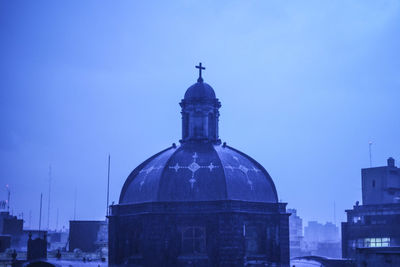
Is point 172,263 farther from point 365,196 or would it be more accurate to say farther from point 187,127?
point 365,196

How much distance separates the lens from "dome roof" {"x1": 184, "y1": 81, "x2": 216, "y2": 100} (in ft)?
173

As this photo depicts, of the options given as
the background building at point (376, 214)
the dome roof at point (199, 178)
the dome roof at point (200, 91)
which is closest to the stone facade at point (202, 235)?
the dome roof at point (199, 178)

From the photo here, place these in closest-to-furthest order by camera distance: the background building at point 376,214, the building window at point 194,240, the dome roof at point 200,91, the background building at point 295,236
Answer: the building window at point 194,240 → the dome roof at point 200,91 → the background building at point 376,214 → the background building at point 295,236

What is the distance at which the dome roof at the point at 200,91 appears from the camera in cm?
5284

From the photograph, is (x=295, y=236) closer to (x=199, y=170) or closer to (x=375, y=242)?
(x=375, y=242)

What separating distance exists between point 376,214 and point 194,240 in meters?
33.7

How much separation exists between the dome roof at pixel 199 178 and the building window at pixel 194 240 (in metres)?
2.22

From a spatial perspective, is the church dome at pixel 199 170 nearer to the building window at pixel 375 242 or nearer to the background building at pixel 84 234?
the building window at pixel 375 242

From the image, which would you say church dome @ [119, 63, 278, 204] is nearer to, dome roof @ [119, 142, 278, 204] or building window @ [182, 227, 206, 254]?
dome roof @ [119, 142, 278, 204]

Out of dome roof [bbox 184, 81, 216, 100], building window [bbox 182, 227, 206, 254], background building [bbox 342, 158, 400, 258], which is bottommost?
building window [bbox 182, 227, 206, 254]

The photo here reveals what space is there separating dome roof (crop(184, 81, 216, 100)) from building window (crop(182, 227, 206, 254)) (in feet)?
36.9

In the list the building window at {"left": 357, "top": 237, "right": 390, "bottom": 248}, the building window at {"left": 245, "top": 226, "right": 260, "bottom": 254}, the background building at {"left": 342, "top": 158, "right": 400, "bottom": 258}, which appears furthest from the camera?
the background building at {"left": 342, "top": 158, "right": 400, "bottom": 258}

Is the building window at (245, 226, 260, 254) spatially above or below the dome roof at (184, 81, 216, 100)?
below

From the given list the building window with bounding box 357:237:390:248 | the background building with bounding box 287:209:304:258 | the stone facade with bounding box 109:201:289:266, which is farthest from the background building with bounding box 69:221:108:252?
the background building with bounding box 287:209:304:258
